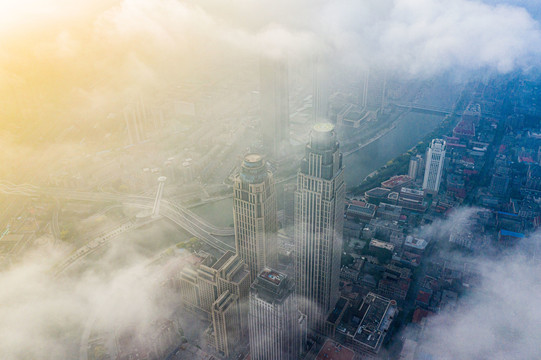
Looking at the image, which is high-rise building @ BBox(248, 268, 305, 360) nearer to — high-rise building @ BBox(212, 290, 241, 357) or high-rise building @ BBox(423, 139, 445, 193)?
high-rise building @ BBox(212, 290, 241, 357)

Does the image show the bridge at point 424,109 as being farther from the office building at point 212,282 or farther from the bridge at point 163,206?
the office building at point 212,282

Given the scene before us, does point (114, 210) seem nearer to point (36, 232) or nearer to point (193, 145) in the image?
point (36, 232)

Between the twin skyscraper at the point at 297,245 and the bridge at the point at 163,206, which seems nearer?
the twin skyscraper at the point at 297,245

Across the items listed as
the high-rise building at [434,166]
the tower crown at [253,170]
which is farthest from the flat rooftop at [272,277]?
the high-rise building at [434,166]

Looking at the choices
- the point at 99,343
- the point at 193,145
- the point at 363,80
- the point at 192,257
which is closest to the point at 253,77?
the point at 193,145

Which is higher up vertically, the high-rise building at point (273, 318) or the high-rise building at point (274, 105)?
the high-rise building at point (274, 105)

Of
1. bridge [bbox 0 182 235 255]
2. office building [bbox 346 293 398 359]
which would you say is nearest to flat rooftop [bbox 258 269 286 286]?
office building [bbox 346 293 398 359]

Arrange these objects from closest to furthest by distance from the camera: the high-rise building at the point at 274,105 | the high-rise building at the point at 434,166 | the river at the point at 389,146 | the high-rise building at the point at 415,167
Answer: the high-rise building at the point at 434,166, the high-rise building at the point at 274,105, the high-rise building at the point at 415,167, the river at the point at 389,146
